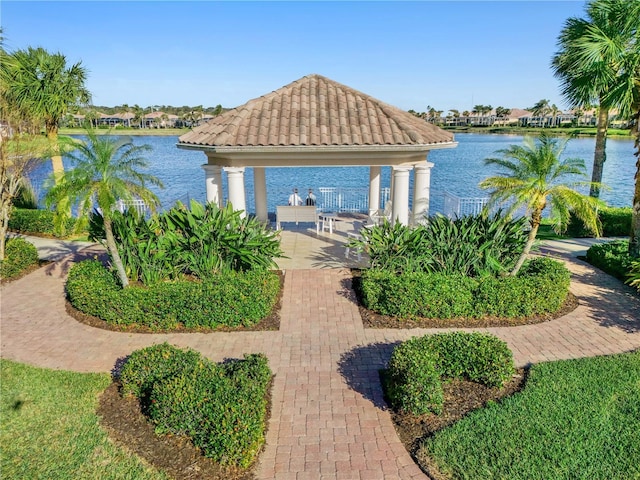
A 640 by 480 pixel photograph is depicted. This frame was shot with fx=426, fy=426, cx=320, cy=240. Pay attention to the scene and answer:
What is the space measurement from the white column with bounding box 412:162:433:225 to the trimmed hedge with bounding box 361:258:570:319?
11.2 feet

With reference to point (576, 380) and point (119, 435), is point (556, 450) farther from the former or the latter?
point (119, 435)

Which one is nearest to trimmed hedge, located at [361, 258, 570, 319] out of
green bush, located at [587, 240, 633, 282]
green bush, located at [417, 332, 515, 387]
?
green bush, located at [417, 332, 515, 387]

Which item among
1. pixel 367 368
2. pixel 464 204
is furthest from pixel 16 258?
pixel 464 204

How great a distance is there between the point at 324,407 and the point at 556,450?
280 cm

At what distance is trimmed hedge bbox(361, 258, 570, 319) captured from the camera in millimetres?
8273

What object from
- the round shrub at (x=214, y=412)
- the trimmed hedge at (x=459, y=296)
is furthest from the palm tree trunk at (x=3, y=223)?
the trimmed hedge at (x=459, y=296)

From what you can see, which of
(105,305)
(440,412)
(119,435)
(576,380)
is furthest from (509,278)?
(105,305)

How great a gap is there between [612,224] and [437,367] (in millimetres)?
11856

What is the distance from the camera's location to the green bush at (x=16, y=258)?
10812 millimetres

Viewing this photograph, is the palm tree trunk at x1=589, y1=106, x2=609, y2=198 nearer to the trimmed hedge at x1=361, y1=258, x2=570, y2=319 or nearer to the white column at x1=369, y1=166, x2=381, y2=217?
the white column at x1=369, y1=166, x2=381, y2=217

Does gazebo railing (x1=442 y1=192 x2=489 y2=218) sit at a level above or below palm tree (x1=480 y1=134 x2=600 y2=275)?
below

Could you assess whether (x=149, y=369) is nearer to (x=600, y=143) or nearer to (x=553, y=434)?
(x=553, y=434)

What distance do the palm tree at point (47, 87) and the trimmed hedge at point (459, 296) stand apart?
13.8m

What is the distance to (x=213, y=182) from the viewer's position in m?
11.8
